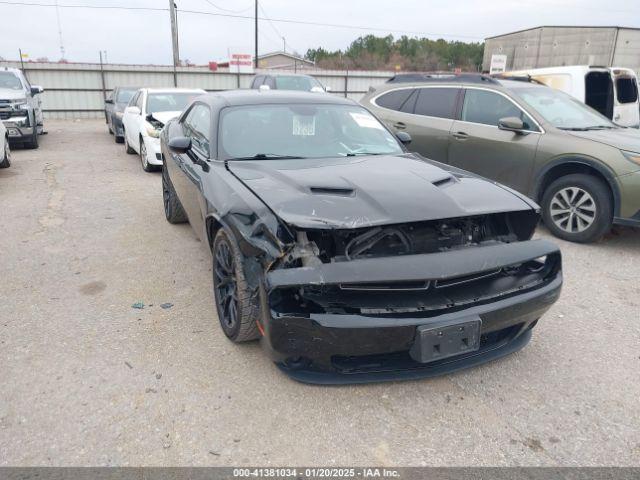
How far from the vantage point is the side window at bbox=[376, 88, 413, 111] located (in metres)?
7.04

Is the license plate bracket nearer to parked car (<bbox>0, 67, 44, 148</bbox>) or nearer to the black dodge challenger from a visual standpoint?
the black dodge challenger

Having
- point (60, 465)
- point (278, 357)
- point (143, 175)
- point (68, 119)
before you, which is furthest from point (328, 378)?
point (68, 119)

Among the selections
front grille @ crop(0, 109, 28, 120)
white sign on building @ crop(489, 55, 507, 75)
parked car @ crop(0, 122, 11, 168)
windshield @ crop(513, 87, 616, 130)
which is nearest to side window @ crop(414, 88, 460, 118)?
windshield @ crop(513, 87, 616, 130)

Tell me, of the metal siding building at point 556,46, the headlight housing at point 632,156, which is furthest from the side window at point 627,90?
the metal siding building at point 556,46

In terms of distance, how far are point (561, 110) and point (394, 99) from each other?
7.72 ft

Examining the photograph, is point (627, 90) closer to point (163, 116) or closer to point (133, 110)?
point (163, 116)

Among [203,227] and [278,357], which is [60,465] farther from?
[203,227]

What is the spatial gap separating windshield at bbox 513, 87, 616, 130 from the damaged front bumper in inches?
147

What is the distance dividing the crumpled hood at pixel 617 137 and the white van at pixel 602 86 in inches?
104

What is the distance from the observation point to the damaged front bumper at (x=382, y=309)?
7.26ft

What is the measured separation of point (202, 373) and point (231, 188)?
1.12 metres

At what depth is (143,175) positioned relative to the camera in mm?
8469

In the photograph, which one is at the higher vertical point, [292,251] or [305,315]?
[292,251]

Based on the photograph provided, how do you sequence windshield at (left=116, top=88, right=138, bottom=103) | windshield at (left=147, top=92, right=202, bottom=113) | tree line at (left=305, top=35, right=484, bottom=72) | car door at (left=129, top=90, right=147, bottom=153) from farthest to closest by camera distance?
tree line at (left=305, top=35, right=484, bottom=72) → windshield at (left=116, top=88, right=138, bottom=103) → windshield at (left=147, top=92, right=202, bottom=113) → car door at (left=129, top=90, right=147, bottom=153)
